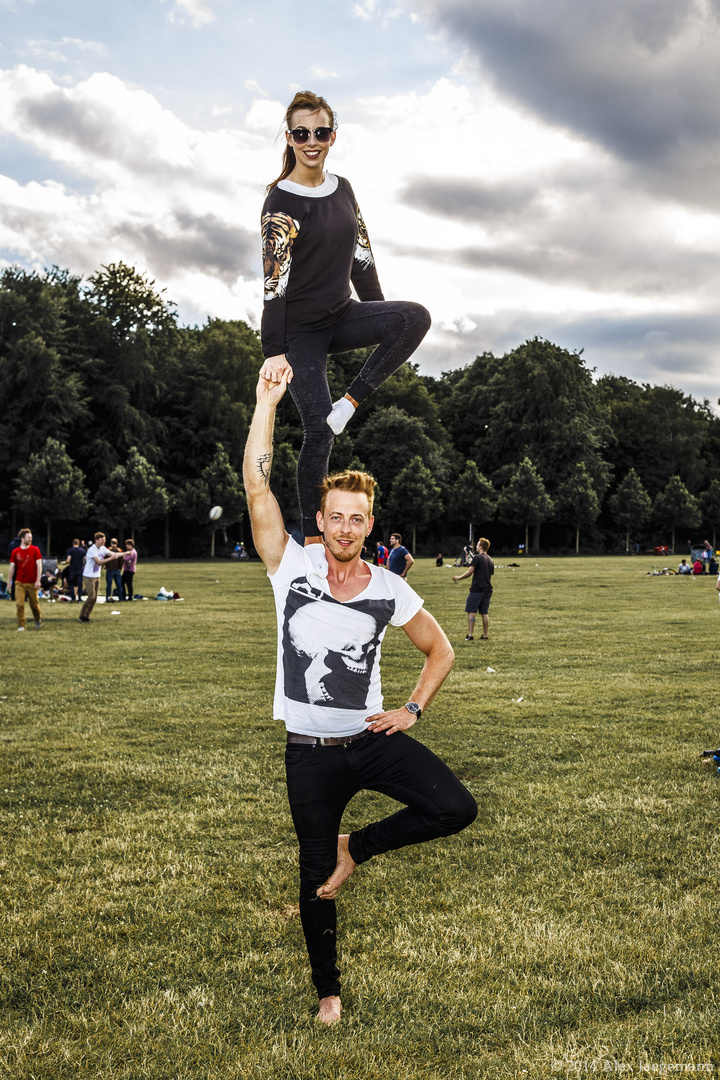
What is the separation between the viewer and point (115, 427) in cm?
5975

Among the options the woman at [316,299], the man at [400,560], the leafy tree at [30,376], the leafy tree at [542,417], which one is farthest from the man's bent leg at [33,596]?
the leafy tree at [542,417]

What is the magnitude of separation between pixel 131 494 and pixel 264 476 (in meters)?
54.3

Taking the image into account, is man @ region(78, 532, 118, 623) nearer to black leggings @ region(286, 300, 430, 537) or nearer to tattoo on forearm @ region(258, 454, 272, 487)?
tattoo on forearm @ region(258, 454, 272, 487)

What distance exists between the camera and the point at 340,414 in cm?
273

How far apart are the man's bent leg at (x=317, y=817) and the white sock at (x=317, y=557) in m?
0.86

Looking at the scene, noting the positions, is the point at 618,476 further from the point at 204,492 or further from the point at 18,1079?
the point at 18,1079

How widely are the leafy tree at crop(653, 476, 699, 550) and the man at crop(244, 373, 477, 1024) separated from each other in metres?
81.2

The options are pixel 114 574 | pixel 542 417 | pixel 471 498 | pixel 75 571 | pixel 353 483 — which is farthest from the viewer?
pixel 542 417

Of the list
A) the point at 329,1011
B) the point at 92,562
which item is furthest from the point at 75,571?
the point at 329,1011

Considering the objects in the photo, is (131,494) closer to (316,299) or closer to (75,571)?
(75,571)

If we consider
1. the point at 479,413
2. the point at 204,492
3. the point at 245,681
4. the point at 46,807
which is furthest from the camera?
the point at 479,413

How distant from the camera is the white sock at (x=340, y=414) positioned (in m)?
2.71

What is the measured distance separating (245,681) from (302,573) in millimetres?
10238

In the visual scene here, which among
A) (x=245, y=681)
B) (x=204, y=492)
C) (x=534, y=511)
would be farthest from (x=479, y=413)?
(x=245, y=681)
